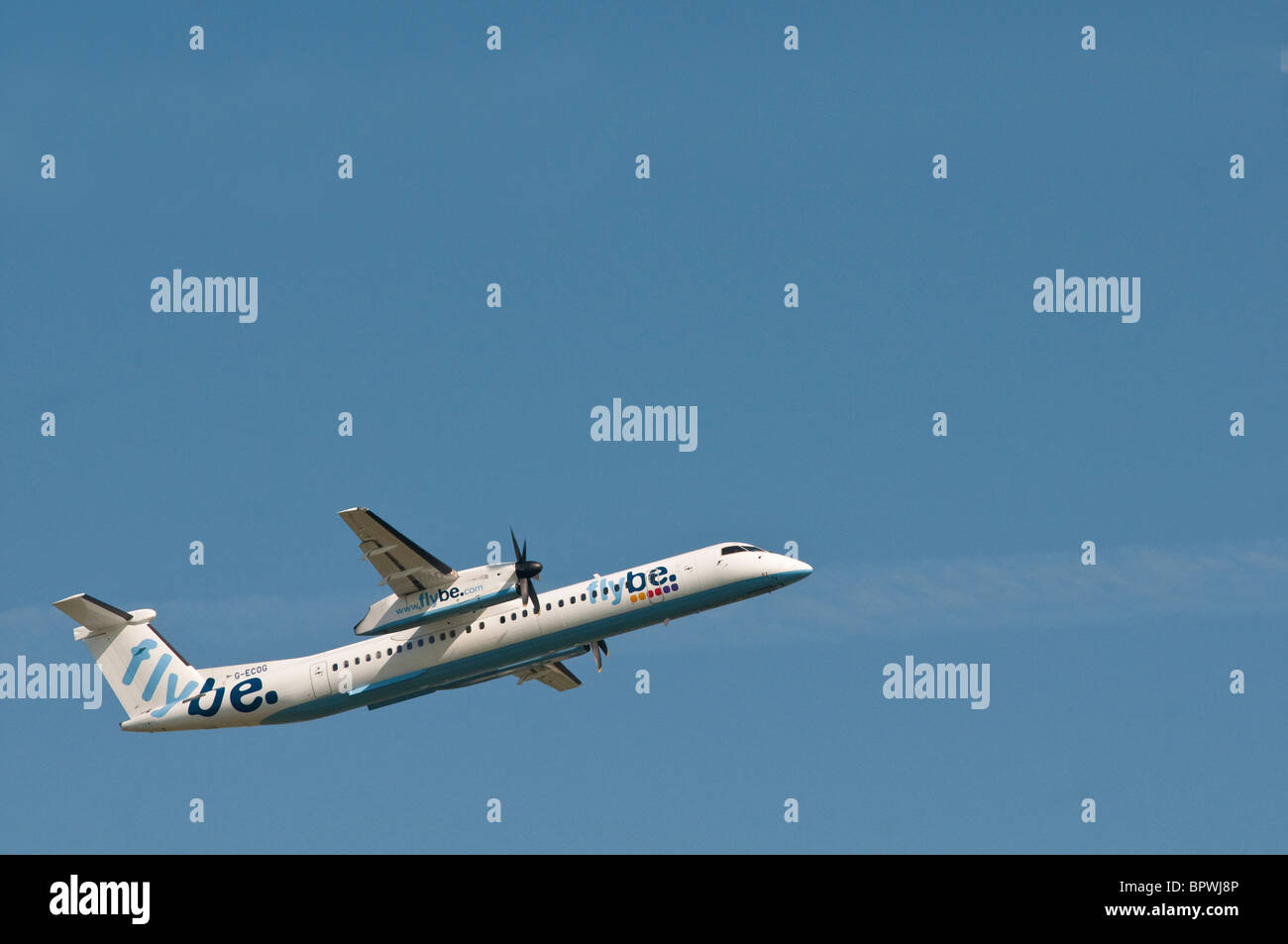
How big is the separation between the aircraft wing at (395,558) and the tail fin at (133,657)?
983cm

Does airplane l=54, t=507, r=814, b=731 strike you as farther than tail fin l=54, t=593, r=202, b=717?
No

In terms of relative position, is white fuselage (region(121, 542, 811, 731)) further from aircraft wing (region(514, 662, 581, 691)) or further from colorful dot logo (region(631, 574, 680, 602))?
aircraft wing (region(514, 662, 581, 691))

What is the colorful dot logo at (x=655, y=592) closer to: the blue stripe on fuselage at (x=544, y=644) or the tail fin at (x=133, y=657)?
the blue stripe on fuselage at (x=544, y=644)

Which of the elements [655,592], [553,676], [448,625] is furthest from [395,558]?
[553,676]

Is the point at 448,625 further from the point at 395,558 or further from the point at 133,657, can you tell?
the point at 133,657

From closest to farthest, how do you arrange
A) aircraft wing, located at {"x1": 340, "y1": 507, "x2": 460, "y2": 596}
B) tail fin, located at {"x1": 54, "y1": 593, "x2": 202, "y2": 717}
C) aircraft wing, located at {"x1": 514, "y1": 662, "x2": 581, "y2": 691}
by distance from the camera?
aircraft wing, located at {"x1": 340, "y1": 507, "x2": 460, "y2": 596}, tail fin, located at {"x1": 54, "y1": 593, "x2": 202, "y2": 717}, aircraft wing, located at {"x1": 514, "y1": 662, "x2": 581, "y2": 691}

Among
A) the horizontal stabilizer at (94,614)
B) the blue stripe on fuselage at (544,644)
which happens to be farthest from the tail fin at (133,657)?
the blue stripe on fuselage at (544,644)

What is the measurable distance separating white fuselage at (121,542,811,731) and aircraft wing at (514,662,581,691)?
647 centimetres

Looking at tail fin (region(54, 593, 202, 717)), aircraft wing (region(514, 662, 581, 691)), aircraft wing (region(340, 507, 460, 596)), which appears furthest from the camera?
aircraft wing (region(514, 662, 581, 691))

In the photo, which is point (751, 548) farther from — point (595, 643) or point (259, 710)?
point (259, 710)

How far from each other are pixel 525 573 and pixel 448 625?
3.98 metres

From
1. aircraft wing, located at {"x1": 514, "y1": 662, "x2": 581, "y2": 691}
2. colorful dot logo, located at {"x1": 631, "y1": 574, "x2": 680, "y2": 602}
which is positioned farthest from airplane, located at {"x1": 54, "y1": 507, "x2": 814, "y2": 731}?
aircraft wing, located at {"x1": 514, "y1": 662, "x2": 581, "y2": 691}

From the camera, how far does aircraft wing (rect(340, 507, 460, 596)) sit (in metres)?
61.2

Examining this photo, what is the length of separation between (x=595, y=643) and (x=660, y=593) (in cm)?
381
